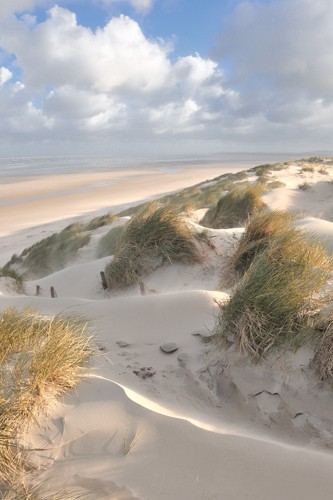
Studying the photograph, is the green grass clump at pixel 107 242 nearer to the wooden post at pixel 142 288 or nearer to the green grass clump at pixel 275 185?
the wooden post at pixel 142 288

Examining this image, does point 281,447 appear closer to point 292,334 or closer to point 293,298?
point 292,334

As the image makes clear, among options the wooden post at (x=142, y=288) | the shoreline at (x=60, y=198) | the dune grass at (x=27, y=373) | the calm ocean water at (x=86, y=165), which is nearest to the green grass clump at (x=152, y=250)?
the wooden post at (x=142, y=288)

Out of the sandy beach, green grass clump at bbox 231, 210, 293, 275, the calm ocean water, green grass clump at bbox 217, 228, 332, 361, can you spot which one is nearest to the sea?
the calm ocean water

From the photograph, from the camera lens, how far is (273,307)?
3.13m

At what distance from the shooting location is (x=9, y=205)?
24219mm

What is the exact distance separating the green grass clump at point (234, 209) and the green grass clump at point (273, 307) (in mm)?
6953

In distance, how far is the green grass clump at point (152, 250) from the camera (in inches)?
256

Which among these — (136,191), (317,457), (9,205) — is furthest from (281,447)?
(136,191)

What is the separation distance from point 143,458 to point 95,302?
8.75 ft

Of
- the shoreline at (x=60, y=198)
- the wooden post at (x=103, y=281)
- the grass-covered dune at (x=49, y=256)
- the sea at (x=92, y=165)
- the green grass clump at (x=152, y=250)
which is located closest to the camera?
the green grass clump at (x=152, y=250)

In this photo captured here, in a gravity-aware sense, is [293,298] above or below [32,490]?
above

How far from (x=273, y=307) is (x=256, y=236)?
3.05m

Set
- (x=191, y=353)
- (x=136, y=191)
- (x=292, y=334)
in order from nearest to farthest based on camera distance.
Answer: (x=292, y=334) → (x=191, y=353) → (x=136, y=191)

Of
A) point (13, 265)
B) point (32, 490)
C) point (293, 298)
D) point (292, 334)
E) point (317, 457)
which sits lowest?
point (13, 265)
